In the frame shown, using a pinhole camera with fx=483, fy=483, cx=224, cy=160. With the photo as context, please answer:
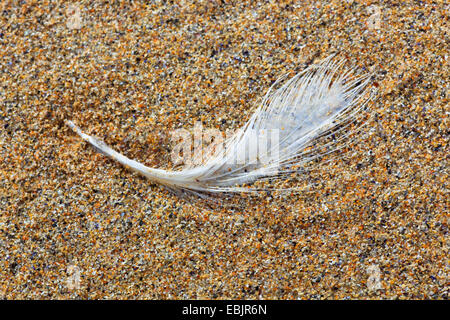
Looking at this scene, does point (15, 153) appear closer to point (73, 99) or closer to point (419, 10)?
point (73, 99)

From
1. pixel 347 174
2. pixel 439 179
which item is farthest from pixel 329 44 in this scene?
pixel 439 179

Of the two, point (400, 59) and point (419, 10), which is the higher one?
point (419, 10)

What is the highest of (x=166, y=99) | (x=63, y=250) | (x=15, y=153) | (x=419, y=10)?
(x=419, y=10)

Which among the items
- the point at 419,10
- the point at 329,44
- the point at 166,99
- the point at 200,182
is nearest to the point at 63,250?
the point at 200,182

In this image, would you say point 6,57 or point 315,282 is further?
point 6,57

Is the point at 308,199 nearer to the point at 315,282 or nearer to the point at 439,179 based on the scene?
the point at 315,282
